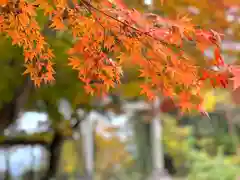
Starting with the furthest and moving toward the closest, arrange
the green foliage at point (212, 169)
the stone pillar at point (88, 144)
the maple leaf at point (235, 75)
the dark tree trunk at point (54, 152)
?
the green foliage at point (212, 169) → the stone pillar at point (88, 144) → the dark tree trunk at point (54, 152) → the maple leaf at point (235, 75)

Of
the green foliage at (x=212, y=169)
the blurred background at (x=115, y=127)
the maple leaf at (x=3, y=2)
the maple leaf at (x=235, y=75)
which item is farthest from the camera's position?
the green foliage at (x=212, y=169)

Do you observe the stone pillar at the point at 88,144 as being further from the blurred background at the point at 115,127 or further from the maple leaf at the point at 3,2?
the maple leaf at the point at 3,2

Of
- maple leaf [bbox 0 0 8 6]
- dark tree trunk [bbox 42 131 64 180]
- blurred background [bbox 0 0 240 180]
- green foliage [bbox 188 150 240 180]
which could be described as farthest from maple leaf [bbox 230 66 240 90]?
green foliage [bbox 188 150 240 180]

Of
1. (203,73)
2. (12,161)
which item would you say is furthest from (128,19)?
(12,161)

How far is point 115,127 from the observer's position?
4.31m

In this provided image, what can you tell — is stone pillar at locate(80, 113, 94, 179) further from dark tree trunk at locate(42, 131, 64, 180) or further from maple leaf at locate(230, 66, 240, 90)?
maple leaf at locate(230, 66, 240, 90)

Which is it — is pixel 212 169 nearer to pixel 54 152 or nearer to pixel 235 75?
pixel 54 152

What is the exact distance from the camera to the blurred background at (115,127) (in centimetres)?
202

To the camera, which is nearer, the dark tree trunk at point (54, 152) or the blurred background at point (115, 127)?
the blurred background at point (115, 127)

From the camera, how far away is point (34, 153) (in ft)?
11.3

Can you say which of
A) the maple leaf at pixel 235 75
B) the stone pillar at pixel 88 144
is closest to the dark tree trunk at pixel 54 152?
the stone pillar at pixel 88 144

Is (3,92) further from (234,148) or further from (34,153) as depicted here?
(234,148)

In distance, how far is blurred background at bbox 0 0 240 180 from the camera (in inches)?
79.5

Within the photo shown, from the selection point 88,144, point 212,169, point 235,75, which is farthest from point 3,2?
point 212,169
